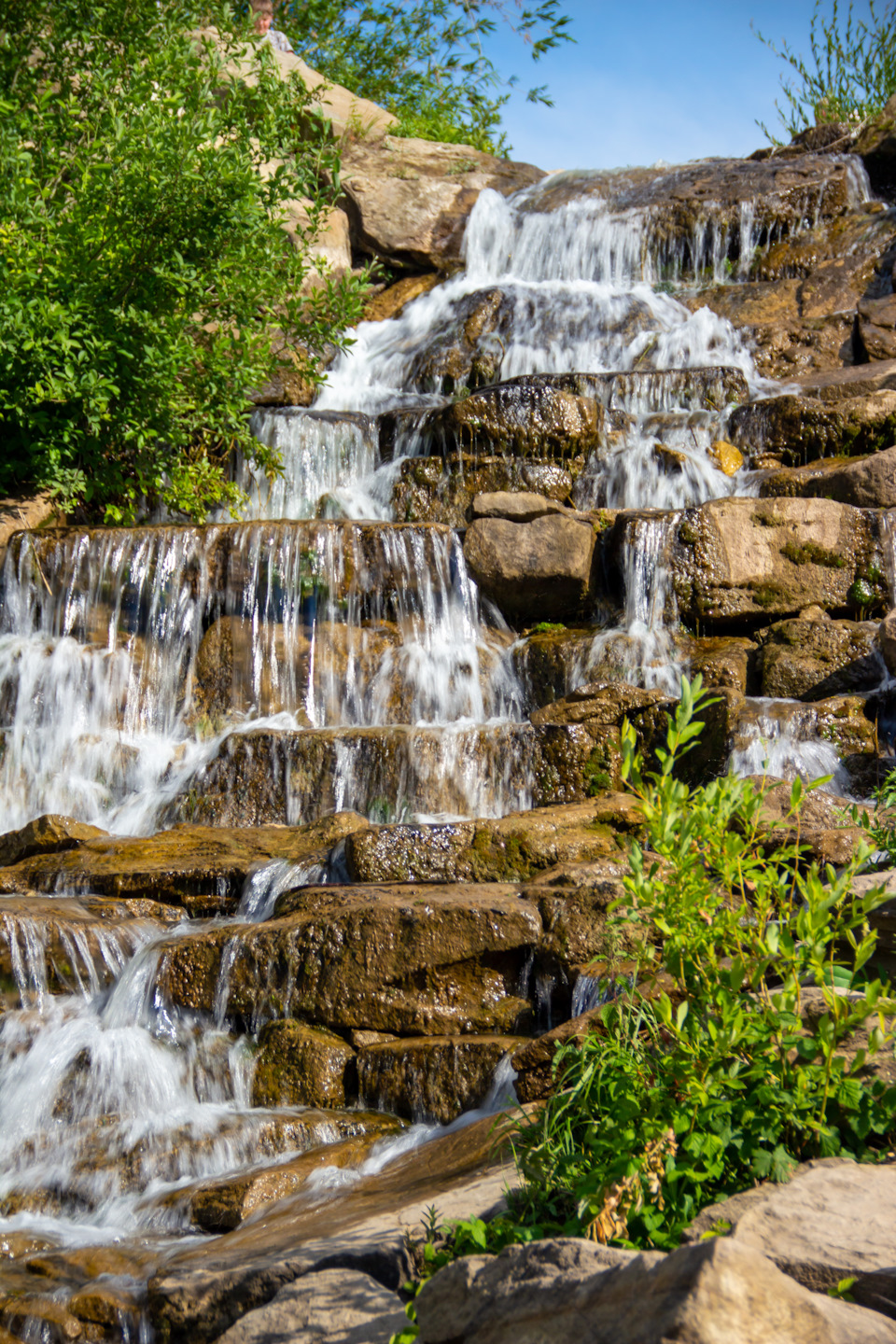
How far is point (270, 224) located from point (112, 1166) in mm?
9160

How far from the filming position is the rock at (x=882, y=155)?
15.4 metres

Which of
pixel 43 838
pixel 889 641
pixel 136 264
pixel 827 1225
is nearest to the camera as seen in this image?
pixel 827 1225

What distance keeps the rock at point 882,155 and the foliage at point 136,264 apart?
8397mm

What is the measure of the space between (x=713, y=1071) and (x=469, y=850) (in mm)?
3282

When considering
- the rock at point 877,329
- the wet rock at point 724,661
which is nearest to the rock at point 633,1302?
the wet rock at point 724,661

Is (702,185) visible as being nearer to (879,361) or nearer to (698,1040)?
(879,361)

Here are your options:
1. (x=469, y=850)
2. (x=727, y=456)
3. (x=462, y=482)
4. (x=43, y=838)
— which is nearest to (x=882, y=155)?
(x=727, y=456)

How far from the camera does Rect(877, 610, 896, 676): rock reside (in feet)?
25.6

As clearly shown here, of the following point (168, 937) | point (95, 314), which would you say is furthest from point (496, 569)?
point (168, 937)

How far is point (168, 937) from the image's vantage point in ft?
17.3

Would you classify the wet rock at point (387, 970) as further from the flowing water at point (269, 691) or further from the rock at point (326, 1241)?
the rock at point (326, 1241)

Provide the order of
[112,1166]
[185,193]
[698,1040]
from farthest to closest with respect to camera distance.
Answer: [185,193] → [112,1166] → [698,1040]

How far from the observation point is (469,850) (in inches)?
230

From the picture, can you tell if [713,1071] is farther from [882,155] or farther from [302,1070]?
[882,155]
